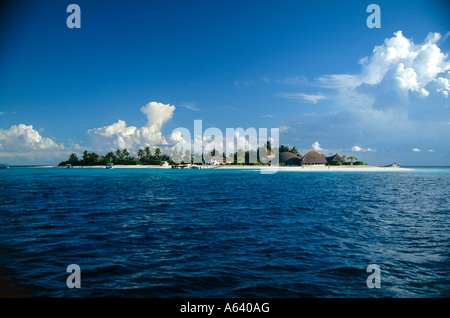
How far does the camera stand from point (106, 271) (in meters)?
8.02

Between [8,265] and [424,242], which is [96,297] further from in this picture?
[424,242]

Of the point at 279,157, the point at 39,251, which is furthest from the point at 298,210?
the point at 279,157

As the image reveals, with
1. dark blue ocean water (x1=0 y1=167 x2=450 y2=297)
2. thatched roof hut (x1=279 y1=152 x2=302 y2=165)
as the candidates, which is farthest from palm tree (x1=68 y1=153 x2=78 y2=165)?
dark blue ocean water (x1=0 y1=167 x2=450 y2=297)

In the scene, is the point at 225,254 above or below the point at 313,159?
below

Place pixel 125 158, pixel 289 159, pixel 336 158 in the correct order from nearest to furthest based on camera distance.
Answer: pixel 289 159 → pixel 336 158 → pixel 125 158

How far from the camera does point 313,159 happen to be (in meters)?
111

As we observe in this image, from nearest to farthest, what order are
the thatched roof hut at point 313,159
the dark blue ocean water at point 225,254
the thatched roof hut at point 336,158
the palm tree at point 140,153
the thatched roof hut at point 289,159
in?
the dark blue ocean water at point 225,254 < the thatched roof hut at point 313,159 < the thatched roof hut at point 289,159 < the thatched roof hut at point 336,158 < the palm tree at point 140,153

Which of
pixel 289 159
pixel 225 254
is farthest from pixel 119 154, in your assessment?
pixel 225 254

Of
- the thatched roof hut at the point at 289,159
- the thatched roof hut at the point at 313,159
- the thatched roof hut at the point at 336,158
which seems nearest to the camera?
the thatched roof hut at the point at 313,159

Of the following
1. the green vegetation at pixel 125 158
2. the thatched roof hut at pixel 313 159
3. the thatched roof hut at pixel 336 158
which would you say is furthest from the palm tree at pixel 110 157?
the thatched roof hut at pixel 336 158

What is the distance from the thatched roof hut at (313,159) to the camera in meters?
110

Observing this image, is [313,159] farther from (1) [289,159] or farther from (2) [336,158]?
(2) [336,158]

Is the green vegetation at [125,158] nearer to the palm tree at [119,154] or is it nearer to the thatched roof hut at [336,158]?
the palm tree at [119,154]

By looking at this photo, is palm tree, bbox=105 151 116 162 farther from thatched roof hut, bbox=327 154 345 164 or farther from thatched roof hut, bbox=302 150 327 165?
thatched roof hut, bbox=327 154 345 164
